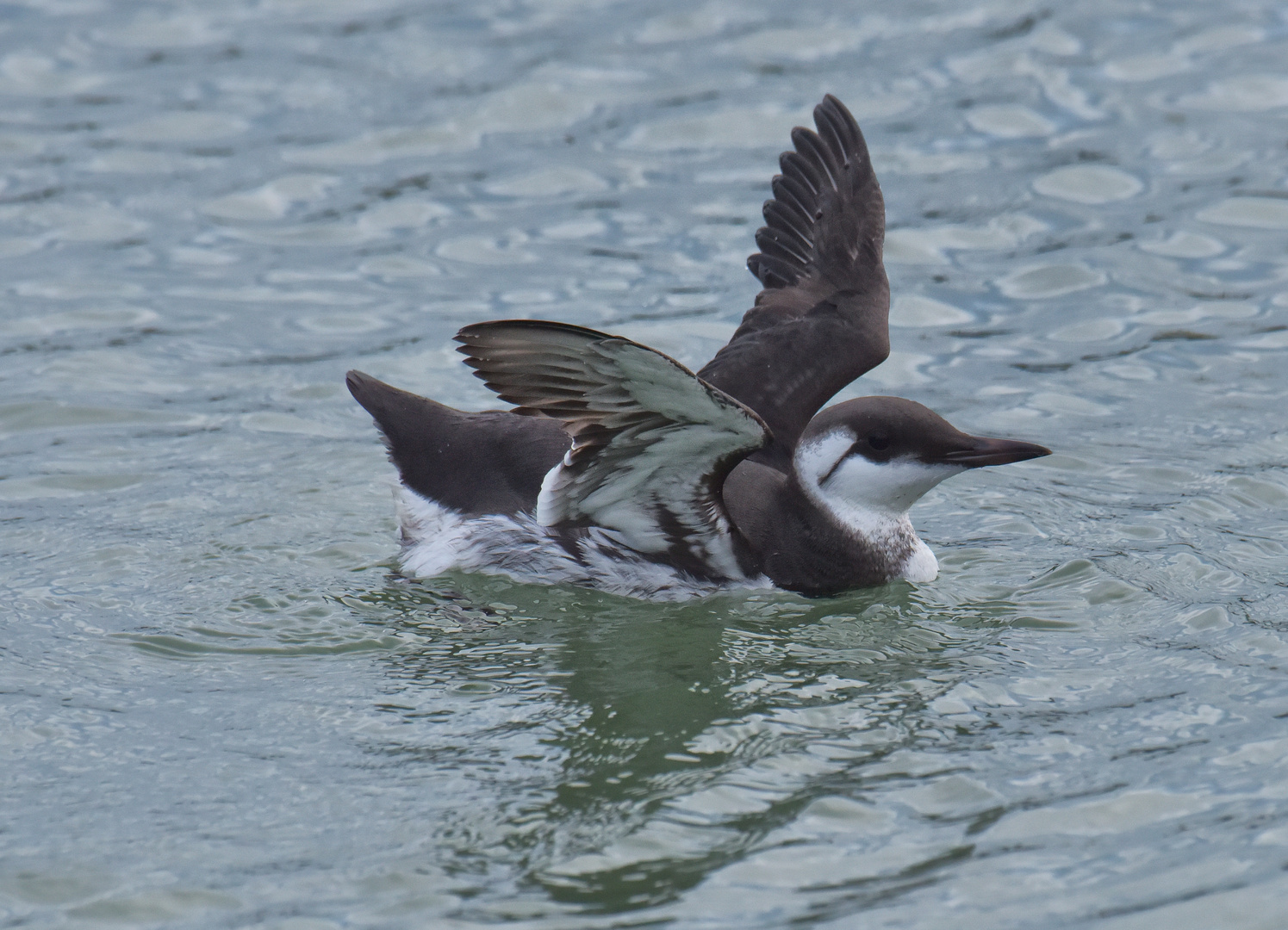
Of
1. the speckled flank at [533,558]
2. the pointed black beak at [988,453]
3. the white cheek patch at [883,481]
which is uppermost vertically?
the pointed black beak at [988,453]

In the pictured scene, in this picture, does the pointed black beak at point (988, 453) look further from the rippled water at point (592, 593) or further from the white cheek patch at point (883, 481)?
the rippled water at point (592, 593)

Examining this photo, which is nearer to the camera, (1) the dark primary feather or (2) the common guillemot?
(2) the common guillemot

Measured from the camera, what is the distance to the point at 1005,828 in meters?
4.20

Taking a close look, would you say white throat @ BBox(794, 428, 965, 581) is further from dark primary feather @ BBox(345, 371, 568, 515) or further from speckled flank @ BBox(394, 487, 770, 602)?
dark primary feather @ BBox(345, 371, 568, 515)

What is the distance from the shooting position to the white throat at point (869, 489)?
5.75 meters

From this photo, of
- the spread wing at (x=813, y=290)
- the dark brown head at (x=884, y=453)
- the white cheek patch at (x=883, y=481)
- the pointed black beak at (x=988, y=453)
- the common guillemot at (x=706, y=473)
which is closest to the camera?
the common guillemot at (x=706, y=473)

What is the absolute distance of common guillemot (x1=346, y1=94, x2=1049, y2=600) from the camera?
5.27 metres

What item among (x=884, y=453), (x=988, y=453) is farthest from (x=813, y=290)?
(x=988, y=453)

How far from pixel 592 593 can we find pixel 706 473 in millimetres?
763

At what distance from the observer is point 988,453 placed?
555 centimetres

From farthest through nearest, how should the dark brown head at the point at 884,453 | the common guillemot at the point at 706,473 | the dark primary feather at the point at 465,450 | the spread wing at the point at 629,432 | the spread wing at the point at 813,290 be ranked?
1. the spread wing at the point at 813,290
2. the dark primary feather at the point at 465,450
3. the dark brown head at the point at 884,453
4. the common guillemot at the point at 706,473
5. the spread wing at the point at 629,432

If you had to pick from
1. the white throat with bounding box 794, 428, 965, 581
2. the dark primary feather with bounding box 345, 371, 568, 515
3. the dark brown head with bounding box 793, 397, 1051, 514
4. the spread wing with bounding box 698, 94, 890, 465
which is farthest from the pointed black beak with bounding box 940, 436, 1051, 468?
the dark primary feather with bounding box 345, 371, 568, 515

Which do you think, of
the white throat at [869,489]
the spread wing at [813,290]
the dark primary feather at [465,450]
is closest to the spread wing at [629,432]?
the dark primary feather at [465,450]

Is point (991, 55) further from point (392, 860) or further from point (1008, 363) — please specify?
point (392, 860)
